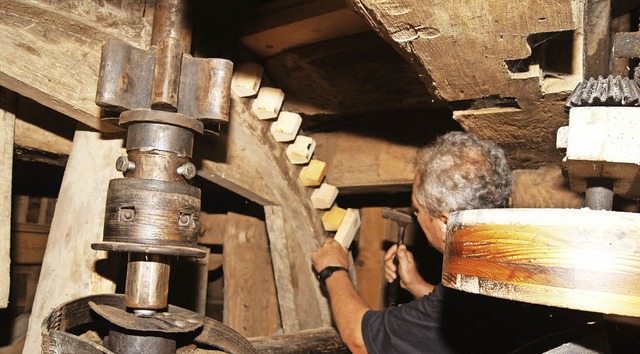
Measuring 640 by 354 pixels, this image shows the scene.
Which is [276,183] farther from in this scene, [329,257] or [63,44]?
[63,44]

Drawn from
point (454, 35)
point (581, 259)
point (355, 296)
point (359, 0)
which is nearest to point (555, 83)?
point (454, 35)

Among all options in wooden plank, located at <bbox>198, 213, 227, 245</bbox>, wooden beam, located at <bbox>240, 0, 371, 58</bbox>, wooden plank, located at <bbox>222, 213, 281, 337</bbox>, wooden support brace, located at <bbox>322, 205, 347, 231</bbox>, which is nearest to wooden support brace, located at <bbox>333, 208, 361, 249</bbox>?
wooden support brace, located at <bbox>322, 205, 347, 231</bbox>

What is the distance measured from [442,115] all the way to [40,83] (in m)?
1.62

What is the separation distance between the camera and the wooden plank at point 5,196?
152 centimetres

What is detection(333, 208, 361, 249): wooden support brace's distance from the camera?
259 centimetres

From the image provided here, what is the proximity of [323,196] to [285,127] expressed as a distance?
0.42 metres

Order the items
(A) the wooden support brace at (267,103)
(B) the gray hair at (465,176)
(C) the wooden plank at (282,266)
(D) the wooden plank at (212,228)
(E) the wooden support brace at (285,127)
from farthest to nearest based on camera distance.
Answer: (D) the wooden plank at (212,228)
(C) the wooden plank at (282,266)
(E) the wooden support brace at (285,127)
(A) the wooden support brace at (267,103)
(B) the gray hair at (465,176)

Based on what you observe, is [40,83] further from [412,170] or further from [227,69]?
[412,170]

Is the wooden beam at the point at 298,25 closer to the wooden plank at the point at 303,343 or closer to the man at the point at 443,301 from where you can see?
the man at the point at 443,301

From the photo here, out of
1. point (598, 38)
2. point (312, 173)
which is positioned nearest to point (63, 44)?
point (312, 173)

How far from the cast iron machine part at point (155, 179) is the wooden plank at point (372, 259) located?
1.65 m

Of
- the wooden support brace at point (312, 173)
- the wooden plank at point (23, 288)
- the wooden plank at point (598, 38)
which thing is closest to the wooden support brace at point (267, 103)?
the wooden support brace at point (312, 173)

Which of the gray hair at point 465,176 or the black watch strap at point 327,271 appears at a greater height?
the gray hair at point 465,176

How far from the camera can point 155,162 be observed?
54.1 inches
